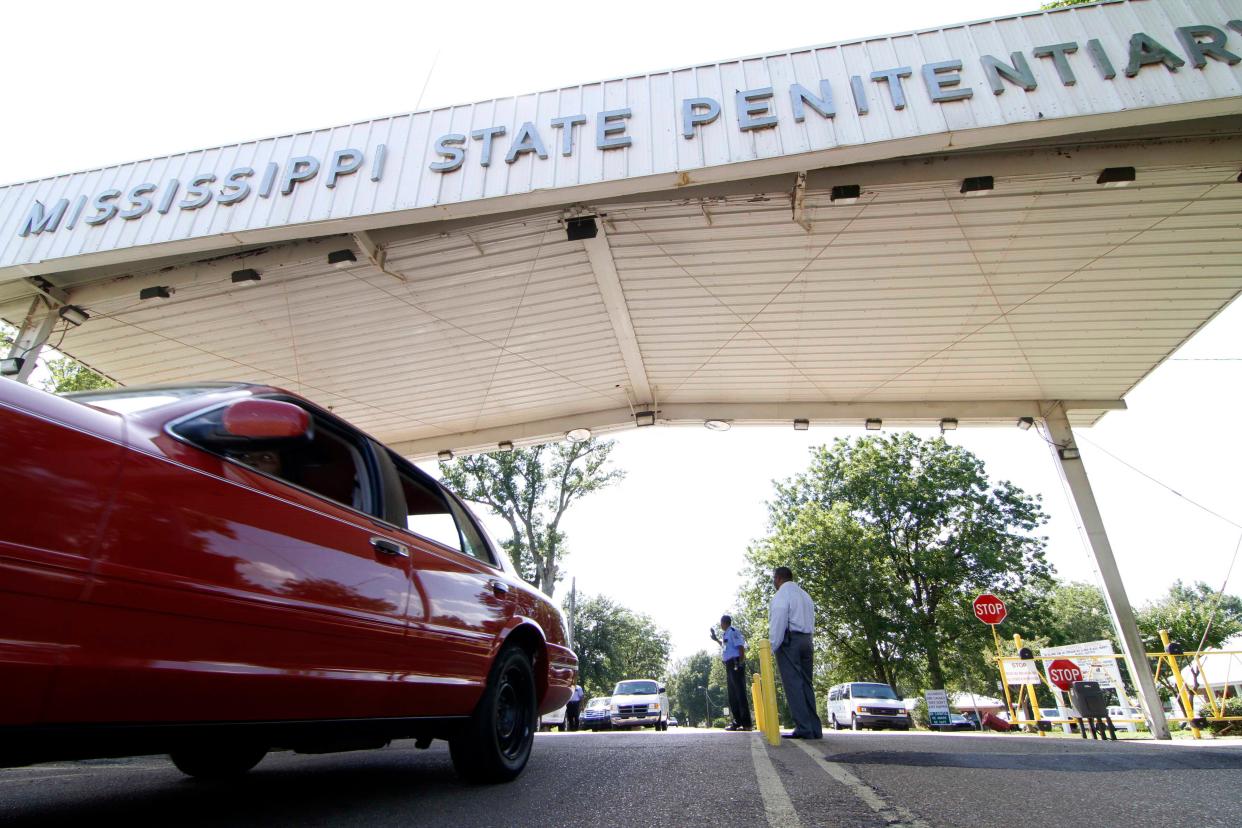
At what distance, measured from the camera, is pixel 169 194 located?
724 cm

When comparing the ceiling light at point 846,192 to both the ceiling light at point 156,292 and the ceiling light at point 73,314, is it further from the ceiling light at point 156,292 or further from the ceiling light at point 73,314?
the ceiling light at point 73,314

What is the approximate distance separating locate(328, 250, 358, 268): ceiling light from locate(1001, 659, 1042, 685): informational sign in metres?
12.4

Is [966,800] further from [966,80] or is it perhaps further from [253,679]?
[966,80]

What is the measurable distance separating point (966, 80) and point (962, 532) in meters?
25.0

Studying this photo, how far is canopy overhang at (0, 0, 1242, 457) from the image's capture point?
20.7 feet

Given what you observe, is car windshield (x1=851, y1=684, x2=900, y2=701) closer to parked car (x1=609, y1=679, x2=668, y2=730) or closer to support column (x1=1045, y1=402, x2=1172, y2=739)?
parked car (x1=609, y1=679, x2=668, y2=730)

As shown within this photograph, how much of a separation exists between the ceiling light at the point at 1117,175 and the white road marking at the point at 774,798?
6.84 m

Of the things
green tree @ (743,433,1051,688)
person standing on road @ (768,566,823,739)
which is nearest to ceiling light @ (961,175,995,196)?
person standing on road @ (768,566,823,739)

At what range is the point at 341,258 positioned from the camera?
7.62 m

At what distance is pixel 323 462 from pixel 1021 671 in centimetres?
1391

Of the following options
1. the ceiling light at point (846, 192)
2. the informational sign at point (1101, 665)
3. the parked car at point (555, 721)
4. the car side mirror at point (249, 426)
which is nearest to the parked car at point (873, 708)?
the informational sign at point (1101, 665)

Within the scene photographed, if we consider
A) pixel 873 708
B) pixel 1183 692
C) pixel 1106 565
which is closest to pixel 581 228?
pixel 1106 565

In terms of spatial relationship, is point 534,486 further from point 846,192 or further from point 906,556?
point 846,192

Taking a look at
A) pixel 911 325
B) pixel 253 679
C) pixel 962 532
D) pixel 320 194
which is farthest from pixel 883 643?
pixel 253 679
